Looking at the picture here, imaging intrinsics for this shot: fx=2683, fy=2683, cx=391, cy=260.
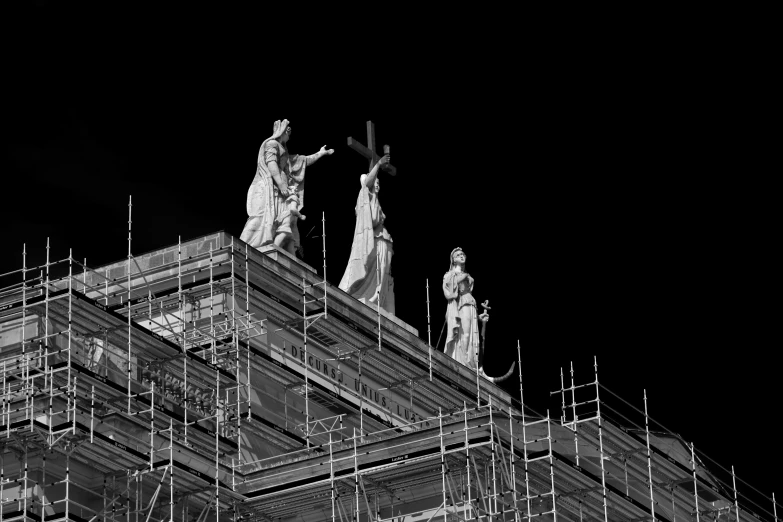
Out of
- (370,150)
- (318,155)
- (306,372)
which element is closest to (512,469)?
(306,372)

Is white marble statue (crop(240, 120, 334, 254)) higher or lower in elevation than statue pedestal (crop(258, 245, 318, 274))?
higher

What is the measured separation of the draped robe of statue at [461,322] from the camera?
6688 centimetres

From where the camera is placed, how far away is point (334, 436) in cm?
5975

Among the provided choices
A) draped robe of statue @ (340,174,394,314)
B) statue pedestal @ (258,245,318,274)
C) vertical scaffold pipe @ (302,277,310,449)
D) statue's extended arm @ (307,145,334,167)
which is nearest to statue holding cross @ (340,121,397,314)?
draped robe of statue @ (340,174,394,314)

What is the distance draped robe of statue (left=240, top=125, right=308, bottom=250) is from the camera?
62.0 m

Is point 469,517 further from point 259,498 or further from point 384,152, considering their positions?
point 384,152

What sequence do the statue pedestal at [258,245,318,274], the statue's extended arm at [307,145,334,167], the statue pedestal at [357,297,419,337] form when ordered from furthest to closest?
1. the statue's extended arm at [307,145,334,167]
2. the statue pedestal at [357,297,419,337]
3. the statue pedestal at [258,245,318,274]

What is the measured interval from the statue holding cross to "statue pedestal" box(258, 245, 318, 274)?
2.58 metres

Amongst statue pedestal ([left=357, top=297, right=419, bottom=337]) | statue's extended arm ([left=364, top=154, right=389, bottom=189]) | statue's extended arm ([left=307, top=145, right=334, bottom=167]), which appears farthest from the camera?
statue's extended arm ([left=364, top=154, right=389, bottom=189])

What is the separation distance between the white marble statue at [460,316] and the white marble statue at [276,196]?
18.7 ft


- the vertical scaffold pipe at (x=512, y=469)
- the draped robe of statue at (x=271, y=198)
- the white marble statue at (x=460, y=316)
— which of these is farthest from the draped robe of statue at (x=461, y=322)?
the vertical scaffold pipe at (x=512, y=469)

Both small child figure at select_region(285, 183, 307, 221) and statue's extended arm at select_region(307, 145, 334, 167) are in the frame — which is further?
statue's extended arm at select_region(307, 145, 334, 167)

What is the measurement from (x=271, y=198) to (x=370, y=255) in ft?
11.2

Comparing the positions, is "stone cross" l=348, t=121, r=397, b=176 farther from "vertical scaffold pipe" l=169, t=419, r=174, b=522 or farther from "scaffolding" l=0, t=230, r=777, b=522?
"vertical scaffold pipe" l=169, t=419, r=174, b=522
